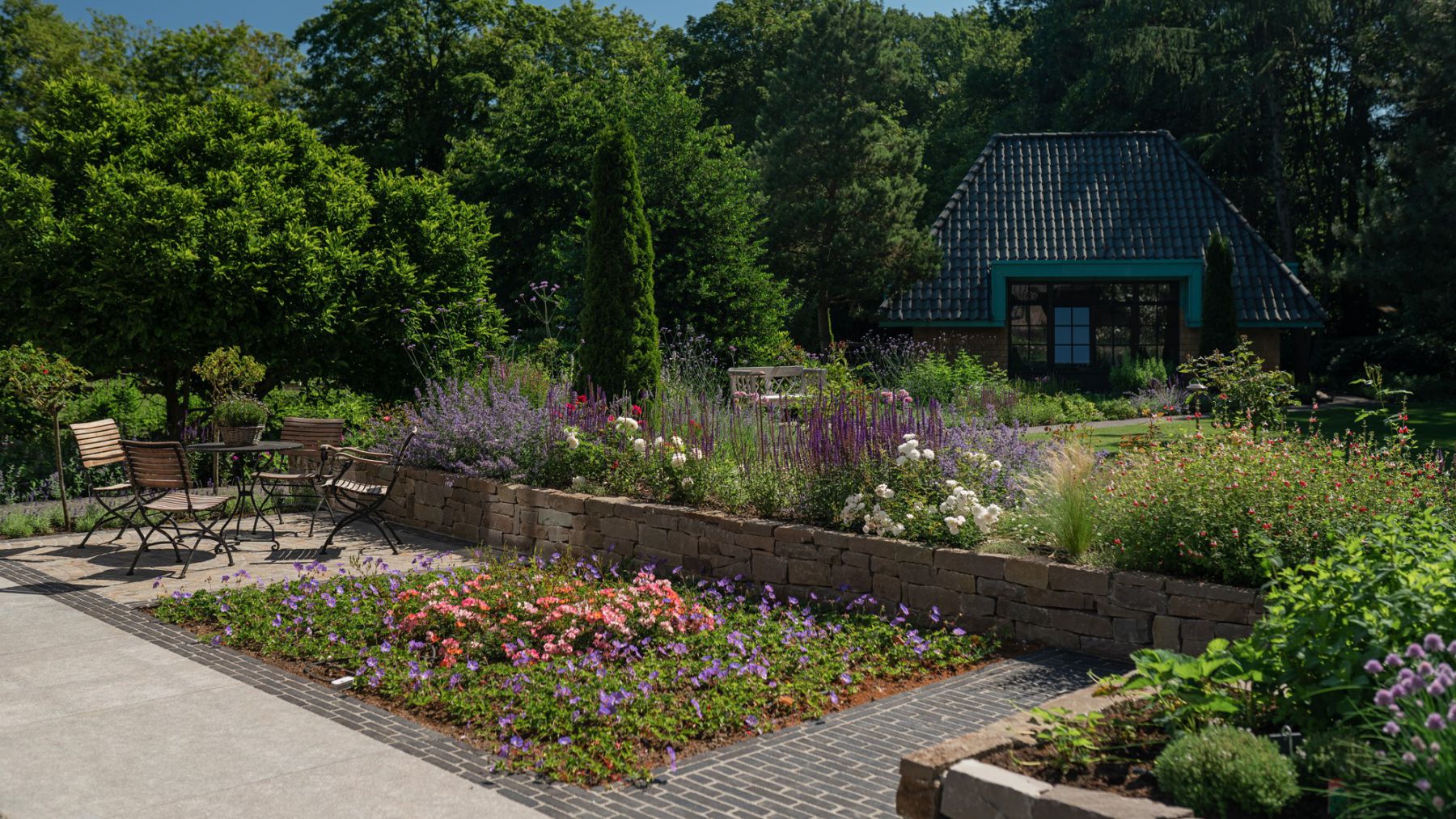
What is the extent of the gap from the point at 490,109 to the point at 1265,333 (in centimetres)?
1651

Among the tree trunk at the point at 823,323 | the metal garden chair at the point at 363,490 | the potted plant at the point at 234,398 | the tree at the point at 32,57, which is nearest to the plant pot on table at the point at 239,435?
the potted plant at the point at 234,398

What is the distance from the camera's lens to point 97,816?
3.83 metres

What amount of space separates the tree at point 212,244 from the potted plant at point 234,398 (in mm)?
746

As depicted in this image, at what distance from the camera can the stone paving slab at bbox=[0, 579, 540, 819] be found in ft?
12.9

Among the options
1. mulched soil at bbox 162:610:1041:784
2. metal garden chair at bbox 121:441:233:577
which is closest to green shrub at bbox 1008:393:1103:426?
mulched soil at bbox 162:610:1041:784

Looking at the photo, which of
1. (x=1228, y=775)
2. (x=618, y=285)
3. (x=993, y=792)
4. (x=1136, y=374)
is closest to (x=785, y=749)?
(x=993, y=792)

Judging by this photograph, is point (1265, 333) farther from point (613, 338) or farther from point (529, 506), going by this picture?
point (529, 506)

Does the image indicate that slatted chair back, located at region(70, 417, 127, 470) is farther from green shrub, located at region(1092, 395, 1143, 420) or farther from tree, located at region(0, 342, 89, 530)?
green shrub, located at region(1092, 395, 1143, 420)

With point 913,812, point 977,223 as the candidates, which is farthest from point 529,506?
point 977,223

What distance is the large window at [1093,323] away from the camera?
842 inches

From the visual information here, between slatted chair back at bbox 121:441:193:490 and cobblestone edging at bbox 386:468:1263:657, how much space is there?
225cm

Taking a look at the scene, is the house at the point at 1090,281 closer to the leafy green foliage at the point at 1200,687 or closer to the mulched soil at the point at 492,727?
the mulched soil at the point at 492,727

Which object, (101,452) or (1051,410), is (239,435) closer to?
(101,452)

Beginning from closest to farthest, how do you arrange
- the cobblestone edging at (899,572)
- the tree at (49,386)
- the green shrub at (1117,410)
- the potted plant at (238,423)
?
the cobblestone edging at (899,572)
the potted plant at (238,423)
the tree at (49,386)
the green shrub at (1117,410)
